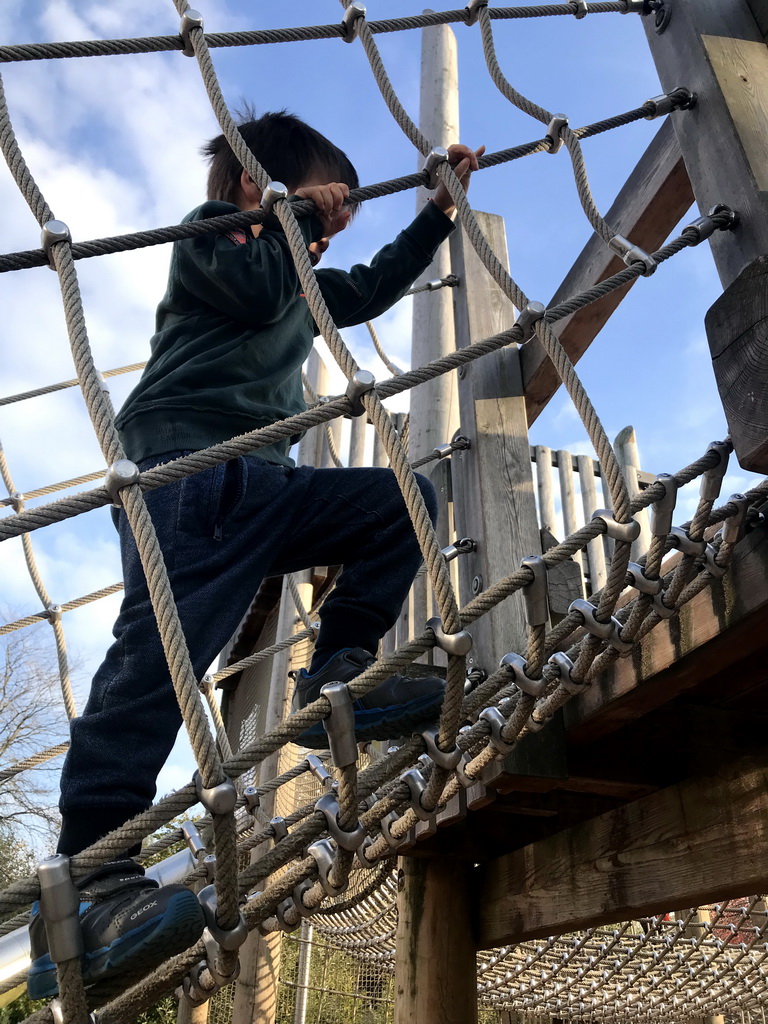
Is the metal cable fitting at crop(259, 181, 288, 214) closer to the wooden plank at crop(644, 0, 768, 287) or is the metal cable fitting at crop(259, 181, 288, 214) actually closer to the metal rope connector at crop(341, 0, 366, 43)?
the metal rope connector at crop(341, 0, 366, 43)

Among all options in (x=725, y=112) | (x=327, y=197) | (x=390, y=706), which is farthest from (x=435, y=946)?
(x=725, y=112)

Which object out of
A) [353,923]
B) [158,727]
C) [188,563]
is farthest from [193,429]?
[353,923]

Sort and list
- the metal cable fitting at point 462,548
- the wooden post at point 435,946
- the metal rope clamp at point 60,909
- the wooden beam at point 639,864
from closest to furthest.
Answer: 1. the metal rope clamp at point 60,909
2. the wooden beam at point 639,864
3. the metal cable fitting at point 462,548
4. the wooden post at point 435,946

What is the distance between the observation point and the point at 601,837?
147 centimetres

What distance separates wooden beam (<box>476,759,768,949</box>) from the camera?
1.20m

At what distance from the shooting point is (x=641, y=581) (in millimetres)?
902

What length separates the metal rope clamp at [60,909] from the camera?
2.05 feet

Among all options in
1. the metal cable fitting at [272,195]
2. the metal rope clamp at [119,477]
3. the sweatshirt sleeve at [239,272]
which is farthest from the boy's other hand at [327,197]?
the metal rope clamp at [119,477]

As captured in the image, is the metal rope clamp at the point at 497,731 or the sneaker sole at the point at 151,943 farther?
the metal rope clamp at the point at 497,731

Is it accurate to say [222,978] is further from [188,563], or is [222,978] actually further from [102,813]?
[188,563]

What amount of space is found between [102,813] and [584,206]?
3.23 feet

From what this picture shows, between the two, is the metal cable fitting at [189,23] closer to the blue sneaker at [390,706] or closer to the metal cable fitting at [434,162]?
the metal cable fitting at [434,162]

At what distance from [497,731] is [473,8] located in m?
1.11

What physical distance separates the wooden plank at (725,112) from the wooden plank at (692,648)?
13.9 inches
